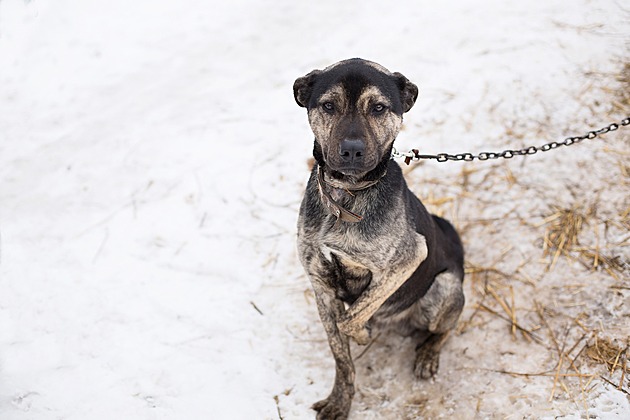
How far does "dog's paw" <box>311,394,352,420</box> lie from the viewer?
4051 mm

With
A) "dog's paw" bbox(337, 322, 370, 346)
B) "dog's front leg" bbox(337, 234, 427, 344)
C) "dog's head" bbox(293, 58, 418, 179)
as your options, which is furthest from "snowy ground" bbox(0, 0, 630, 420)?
"dog's head" bbox(293, 58, 418, 179)

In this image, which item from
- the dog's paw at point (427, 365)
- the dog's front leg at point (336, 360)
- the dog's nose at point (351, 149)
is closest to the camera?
the dog's nose at point (351, 149)

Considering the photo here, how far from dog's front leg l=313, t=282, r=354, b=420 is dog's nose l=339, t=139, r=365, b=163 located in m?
1.06

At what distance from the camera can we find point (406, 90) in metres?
3.59

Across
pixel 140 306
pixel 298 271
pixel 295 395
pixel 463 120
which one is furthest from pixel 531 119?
pixel 140 306

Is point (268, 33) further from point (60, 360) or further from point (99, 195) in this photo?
point (60, 360)

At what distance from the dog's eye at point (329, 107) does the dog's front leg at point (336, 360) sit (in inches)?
47.2

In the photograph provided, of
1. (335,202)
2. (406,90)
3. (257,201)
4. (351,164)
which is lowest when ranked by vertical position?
(257,201)

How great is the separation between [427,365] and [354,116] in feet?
7.17

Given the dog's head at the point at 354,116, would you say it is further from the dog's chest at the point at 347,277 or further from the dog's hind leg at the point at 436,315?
the dog's hind leg at the point at 436,315

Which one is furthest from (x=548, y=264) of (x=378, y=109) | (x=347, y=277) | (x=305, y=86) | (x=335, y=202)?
(x=305, y=86)

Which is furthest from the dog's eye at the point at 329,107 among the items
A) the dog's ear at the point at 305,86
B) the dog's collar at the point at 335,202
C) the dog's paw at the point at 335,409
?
the dog's paw at the point at 335,409

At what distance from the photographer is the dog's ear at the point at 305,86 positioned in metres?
3.50

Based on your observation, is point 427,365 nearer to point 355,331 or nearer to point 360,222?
point 355,331
